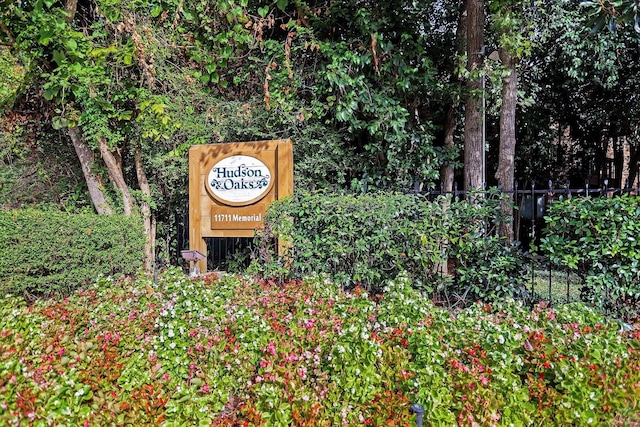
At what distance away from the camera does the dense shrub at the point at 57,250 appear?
17.0ft

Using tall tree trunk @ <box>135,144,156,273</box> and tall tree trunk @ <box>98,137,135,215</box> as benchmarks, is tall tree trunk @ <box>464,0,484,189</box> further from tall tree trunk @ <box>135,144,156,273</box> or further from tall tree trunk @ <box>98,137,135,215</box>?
tall tree trunk @ <box>98,137,135,215</box>

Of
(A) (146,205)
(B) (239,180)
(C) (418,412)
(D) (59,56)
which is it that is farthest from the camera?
(A) (146,205)

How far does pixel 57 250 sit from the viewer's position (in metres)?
5.42

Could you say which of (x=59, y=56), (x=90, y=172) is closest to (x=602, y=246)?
(x=59, y=56)

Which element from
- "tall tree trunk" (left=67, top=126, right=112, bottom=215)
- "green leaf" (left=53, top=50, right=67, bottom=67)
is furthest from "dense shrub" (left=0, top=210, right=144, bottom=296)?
"green leaf" (left=53, top=50, right=67, bottom=67)

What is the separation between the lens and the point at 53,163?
313 inches

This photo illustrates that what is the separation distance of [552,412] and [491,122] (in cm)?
975

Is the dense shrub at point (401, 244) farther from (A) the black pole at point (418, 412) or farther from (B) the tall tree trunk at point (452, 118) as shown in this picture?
(B) the tall tree trunk at point (452, 118)

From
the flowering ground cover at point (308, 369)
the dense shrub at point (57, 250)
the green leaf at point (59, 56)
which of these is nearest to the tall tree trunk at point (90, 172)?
the dense shrub at point (57, 250)

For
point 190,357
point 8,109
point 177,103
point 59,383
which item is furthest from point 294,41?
point 59,383

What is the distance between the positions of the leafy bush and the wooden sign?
2.89m

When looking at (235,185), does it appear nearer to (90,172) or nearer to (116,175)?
(116,175)

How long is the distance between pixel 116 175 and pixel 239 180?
2.16 metres

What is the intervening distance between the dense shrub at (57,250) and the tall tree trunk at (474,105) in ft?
15.4
